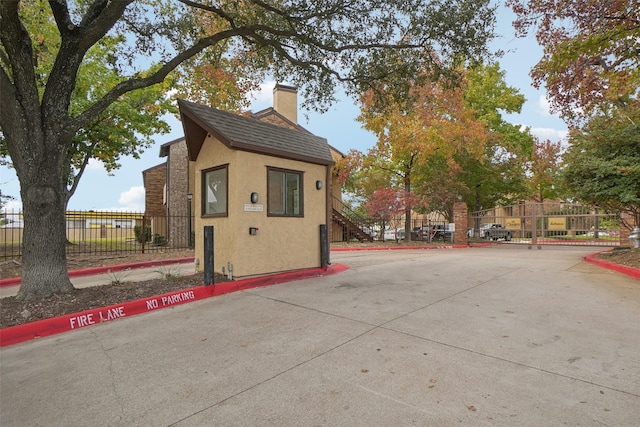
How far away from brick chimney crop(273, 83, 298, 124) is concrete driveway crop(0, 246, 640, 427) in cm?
1851

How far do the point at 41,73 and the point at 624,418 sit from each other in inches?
702

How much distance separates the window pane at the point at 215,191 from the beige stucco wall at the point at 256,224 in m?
0.17

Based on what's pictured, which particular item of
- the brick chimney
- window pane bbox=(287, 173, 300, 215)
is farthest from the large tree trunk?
the brick chimney

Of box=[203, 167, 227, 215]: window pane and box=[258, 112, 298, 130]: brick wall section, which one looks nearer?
box=[203, 167, 227, 215]: window pane

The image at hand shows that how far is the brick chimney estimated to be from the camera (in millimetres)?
22531

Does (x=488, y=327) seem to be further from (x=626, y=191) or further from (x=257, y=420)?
(x=626, y=191)

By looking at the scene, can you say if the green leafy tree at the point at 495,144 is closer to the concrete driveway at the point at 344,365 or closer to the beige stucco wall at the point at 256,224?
the beige stucco wall at the point at 256,224

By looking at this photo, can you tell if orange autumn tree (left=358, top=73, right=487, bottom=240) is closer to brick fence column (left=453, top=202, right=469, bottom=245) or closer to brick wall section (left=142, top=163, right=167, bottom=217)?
brick fence column (left=453, top=202, right=469, bottom=245)

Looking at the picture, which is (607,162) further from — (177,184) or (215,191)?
(177,184)

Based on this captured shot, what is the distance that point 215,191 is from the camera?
779 centimetres

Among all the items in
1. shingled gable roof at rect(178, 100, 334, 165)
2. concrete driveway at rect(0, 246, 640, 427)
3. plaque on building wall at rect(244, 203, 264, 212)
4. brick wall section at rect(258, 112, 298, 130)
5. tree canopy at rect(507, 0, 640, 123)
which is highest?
brick wall section at rect(258, 112, 298, 130)

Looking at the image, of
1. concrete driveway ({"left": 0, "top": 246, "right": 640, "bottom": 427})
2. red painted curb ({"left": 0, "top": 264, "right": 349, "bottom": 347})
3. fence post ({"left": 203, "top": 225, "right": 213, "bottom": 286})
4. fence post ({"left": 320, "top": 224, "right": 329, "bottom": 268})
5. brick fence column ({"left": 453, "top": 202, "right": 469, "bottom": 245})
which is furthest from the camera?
brick fence column ({"left": 453, "top": 202, "right": 469, "bottom": 245})

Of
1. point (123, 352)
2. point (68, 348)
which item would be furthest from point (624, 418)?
point (68, 348)

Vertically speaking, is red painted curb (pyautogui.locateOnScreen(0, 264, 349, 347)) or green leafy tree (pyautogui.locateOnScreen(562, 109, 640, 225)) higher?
green leafy tree (pyautogui.locateOnScreen(562, 109, 640, 225))
